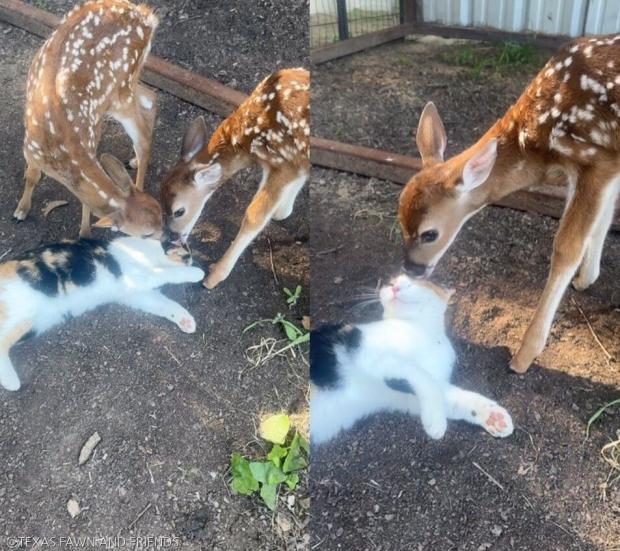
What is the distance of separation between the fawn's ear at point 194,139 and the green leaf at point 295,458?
586 mm

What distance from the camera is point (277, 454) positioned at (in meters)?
1.06

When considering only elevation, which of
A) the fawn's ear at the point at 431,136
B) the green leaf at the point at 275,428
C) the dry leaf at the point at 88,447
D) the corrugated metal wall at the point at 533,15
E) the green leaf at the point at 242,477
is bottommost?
the green leaf at the point at 242,477

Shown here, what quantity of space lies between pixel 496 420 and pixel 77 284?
0.68 metres

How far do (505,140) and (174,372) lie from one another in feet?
2.00

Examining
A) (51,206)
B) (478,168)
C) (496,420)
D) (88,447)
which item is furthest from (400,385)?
(51,206)

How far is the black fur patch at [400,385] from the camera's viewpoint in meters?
0.93

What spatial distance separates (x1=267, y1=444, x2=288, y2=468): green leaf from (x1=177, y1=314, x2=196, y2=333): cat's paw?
223 millimetres

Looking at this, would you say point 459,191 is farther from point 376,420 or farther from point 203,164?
point 203,164

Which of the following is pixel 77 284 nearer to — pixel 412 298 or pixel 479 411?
pixel 412 298

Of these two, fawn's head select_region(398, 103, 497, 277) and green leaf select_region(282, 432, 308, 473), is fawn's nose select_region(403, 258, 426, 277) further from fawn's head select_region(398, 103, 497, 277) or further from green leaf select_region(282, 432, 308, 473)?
green leaf select_region(282, 432, 308, 473)

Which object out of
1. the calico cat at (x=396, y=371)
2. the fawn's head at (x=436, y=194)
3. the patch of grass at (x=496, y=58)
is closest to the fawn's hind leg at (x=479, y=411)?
the calico cat at (x=396, y=371)

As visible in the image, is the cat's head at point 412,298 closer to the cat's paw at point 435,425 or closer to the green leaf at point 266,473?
the cat's paw at point 435,425

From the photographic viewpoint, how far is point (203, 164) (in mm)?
1340

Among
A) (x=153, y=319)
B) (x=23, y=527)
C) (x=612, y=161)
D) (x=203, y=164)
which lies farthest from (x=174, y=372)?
(x=612, y=161)
